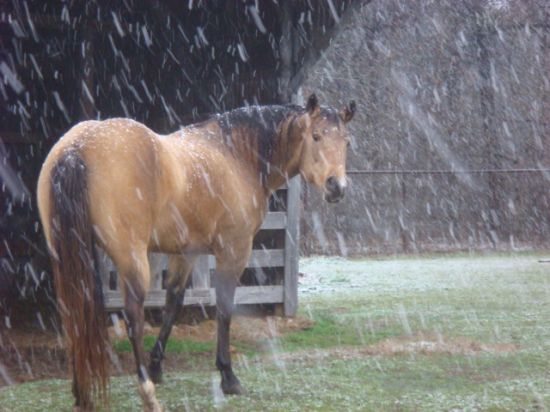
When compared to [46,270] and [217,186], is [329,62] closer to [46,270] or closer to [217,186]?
[46,270]

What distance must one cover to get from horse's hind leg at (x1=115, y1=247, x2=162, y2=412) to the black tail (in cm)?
16

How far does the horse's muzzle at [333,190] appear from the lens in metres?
5.52

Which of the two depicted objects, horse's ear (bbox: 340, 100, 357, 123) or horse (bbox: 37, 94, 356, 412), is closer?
horse (bbox: 37, 94, 356, 412)

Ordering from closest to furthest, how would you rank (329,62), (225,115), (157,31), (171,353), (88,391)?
(88,391) < (225,115) < (171,353) < (157,31) < (329,62)

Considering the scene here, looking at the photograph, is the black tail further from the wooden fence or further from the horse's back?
the wooden fence

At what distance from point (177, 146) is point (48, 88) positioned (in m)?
5.81

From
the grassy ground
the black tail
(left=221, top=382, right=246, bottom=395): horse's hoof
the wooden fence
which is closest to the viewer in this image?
the black tail

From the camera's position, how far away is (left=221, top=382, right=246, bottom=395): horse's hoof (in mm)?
5434

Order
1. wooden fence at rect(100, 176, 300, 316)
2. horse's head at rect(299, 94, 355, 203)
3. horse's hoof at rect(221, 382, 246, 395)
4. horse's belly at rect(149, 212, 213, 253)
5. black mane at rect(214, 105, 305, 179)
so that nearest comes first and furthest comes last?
horse's belly at rect(149, 212, 213, 253) < horse's hoof at rect(221, 382, 246, 395) < horse's head at rect(299, 94, 355, 203) < black mane at rect(214, 105, 305, 179) < wooden fence at rect(100, 176, 300, 316)

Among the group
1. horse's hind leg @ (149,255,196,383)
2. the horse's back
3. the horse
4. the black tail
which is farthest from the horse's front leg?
the black tail

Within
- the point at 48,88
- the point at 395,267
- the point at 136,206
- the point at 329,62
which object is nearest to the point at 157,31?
the point at 48,88

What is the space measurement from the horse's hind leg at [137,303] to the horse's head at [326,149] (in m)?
1.54

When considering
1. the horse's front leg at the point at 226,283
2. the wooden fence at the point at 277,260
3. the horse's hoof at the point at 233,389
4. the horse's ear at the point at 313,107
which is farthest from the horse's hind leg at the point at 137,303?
the wooden fence at the point at 277,260

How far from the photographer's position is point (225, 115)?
608 cm
